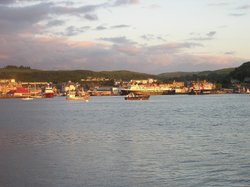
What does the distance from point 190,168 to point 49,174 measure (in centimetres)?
528

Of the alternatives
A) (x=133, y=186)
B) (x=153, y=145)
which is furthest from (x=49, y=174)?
Result: (x=153, y=145)

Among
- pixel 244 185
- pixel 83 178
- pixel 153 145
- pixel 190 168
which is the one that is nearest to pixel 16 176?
pixel 83 178

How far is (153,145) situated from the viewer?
86.5 feet

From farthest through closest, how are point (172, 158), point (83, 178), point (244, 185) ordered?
point (172, 158), point (83, 178), point (244, 185)

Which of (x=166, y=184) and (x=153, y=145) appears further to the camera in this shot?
(x=153, y=145)

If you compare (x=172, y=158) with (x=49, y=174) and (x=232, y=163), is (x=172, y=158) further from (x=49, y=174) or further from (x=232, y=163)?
(x=49, y=174)

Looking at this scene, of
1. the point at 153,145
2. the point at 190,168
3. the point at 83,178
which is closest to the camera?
the point at 83,178

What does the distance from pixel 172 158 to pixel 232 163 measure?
2719 mm

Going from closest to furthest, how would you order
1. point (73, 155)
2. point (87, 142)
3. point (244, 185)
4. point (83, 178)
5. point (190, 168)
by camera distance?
1. point (244, 185)
2. point (83, 178)
3. point (190, 168)
4. point (73, 155)
5. point (87, 142)

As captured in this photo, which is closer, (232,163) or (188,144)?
(232,163)

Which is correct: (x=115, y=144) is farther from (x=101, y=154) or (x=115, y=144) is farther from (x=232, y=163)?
(x=232, y=163)

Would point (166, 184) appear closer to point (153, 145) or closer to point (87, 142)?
point (153, 145)

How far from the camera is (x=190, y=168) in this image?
62.7 ft

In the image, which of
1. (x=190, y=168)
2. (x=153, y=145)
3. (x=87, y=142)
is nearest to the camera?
(x=190, y=168)
